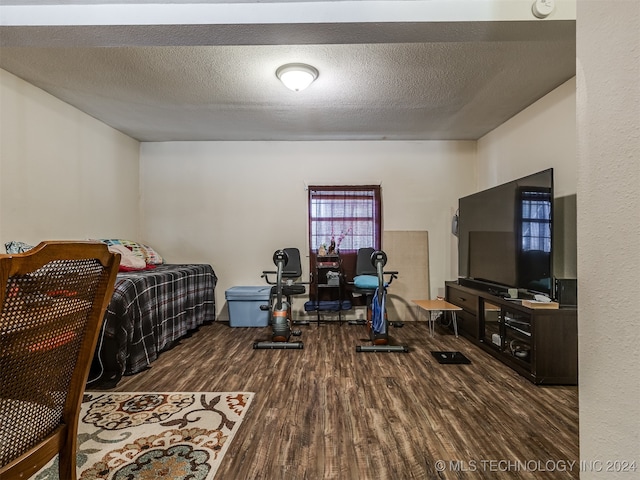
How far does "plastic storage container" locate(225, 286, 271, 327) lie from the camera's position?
3.98 meters

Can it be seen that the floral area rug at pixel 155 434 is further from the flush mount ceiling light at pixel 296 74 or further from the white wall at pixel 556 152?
the white wall at pixel 556 152

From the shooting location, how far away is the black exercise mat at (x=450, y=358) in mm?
2797

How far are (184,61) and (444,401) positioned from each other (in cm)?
323

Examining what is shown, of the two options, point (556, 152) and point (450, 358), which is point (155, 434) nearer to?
point (450, 358)

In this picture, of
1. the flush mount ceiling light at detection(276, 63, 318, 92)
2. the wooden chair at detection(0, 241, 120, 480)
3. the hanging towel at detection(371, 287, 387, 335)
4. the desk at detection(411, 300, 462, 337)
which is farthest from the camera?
the desk at detection(411, 300, 462, 337)

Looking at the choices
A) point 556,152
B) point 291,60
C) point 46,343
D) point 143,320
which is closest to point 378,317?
point 143,320

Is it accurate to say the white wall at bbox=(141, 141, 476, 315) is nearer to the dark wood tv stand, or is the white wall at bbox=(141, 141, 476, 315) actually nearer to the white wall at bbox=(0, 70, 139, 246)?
the white wall at bbox=(0, 70, 139, 246)

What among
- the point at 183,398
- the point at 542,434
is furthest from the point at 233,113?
the point at 542,434

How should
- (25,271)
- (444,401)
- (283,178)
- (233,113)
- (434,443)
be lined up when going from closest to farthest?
1. (25,271)
2. (434,443)
3. (444,401)
4. (233,113)
5. (283,178)

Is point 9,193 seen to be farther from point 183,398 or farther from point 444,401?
point 444,401

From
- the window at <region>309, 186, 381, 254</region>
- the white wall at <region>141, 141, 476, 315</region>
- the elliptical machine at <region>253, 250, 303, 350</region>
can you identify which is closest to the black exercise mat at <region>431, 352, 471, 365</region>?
the elliptical machine at <region>253, 250, 303, 350</region>

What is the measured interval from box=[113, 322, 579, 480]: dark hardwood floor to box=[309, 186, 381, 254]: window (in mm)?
1584

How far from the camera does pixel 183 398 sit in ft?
7.11

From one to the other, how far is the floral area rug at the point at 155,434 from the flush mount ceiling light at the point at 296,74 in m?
2.48
